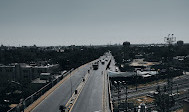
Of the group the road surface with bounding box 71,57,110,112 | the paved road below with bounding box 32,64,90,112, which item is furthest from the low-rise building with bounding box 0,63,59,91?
the road surface with bounding box 71,57,110,112

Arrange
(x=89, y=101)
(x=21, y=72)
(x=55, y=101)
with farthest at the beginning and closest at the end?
(x=21, y=72) → (x=89, y=101) → (x=55, y=101)

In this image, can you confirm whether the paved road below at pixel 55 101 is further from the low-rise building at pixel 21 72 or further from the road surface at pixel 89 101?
the low-rise building at pixel 21 72

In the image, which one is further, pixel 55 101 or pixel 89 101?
pixel 89 101

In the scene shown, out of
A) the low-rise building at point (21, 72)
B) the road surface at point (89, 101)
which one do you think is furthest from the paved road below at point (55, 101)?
the low-rise building at point (21, 72)

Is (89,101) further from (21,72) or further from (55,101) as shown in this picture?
(21,72)

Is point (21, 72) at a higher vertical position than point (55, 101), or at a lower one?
lower

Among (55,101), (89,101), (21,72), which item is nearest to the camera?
(55,101)

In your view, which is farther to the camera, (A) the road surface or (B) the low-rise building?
(B) the low-rise building

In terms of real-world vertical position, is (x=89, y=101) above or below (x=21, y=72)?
above

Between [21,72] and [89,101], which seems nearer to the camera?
[89,101]

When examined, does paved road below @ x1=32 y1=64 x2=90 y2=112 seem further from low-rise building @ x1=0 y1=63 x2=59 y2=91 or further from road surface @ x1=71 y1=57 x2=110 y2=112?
low-rise building @ x1=0 y1=63 x2=59 y2=91

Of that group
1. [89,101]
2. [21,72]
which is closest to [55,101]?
[89,101]

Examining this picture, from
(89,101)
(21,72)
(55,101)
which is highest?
(55,101)
